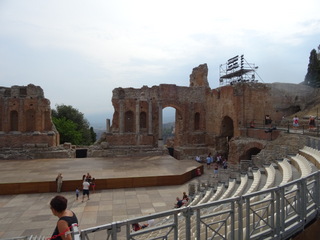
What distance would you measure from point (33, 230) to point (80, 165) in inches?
389

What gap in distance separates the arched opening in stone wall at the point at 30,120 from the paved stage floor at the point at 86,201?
619cm

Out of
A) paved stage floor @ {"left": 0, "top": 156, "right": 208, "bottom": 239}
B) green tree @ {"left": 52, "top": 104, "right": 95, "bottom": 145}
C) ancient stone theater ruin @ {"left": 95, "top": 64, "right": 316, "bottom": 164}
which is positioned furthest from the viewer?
green tree @ {"left": 52, "top": 104, "right": 95, "bottom": 145}

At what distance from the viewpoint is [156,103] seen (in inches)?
1078

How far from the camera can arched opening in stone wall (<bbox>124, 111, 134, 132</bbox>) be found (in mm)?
27492

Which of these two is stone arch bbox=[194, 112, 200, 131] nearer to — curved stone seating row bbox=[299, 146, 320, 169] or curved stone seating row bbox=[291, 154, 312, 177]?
curved stone seating row bbox=[299, 146, 320, 169]

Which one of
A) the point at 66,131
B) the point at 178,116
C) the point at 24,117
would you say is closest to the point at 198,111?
the point at 178,116

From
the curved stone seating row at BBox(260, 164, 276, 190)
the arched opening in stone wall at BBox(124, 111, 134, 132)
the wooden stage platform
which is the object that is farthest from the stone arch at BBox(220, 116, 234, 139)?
the curved stone seating row at BBox(260, 164, 276, 190)

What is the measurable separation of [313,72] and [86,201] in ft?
112

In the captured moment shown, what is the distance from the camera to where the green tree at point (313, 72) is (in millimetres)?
32500

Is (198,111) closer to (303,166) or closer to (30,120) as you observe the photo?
(30,120)

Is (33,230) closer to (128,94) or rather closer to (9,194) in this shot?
(9,194)

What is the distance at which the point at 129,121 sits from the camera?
91.0 ft

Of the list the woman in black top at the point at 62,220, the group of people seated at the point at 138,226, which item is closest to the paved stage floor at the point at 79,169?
the group of people seated at the point at 138,226

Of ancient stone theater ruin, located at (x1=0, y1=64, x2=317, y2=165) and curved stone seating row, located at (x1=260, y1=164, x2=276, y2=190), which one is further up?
ancient stone theater ruin, located at (x1=0, y1=64, x2=317, y2=165)
